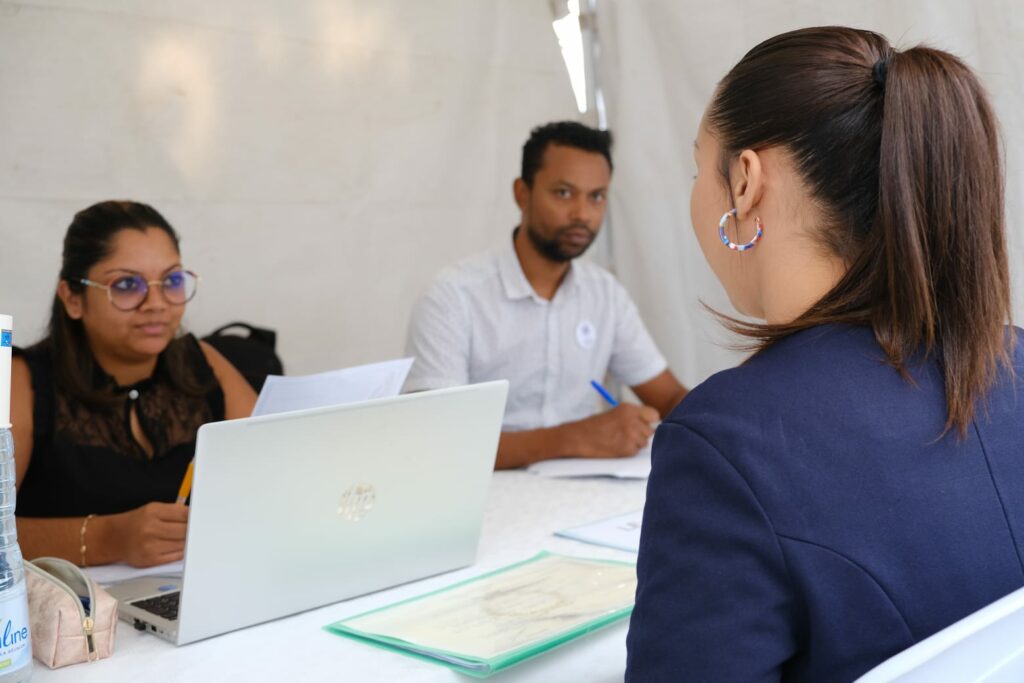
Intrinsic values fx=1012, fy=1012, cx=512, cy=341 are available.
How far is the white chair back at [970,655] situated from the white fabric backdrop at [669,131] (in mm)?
1849

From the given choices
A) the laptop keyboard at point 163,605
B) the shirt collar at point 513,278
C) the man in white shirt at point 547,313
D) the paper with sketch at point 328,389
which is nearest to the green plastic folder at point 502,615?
the laptop keyboard at point 163,605

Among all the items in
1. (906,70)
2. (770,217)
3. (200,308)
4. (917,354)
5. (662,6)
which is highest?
(662,6)

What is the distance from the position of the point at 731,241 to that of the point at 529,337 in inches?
70.9

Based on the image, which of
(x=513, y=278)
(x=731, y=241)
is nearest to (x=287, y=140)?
(x=513, y=278)

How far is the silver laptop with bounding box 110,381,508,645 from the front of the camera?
112cm

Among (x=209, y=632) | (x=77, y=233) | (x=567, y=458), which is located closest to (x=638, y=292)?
(x=567, y=458)

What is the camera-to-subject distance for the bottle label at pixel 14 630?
94 cm

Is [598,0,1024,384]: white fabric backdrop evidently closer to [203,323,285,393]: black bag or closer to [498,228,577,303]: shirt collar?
[498,228,577,303]: shirt collar

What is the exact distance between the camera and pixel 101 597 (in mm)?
1121

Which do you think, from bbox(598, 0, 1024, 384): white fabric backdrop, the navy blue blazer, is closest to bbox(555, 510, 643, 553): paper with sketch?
the navy blue blazer

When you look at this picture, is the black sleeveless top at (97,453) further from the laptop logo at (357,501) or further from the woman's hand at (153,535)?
the laptop logo at (357,501)

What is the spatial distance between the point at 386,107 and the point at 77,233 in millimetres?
1048

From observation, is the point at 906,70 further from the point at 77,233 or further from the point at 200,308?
the point at 200,308

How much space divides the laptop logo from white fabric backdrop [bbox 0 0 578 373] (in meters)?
1.37
